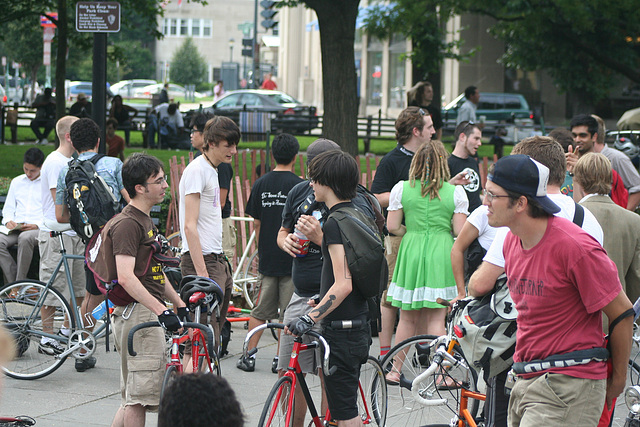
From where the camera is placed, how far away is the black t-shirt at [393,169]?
7332mm

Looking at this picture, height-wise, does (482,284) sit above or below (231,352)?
above

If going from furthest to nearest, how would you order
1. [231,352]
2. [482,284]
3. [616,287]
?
[231,352] → [482,284] → [616,287]

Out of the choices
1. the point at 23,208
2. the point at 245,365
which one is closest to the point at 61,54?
the point at 23,208

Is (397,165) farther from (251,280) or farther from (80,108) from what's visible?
(80,108)

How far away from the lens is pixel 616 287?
3.46 m

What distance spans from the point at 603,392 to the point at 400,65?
45249 millimetres

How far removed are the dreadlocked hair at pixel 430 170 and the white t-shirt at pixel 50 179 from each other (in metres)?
2.90

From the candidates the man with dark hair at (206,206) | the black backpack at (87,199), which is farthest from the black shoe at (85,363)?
the man with dark hair at (206,206)

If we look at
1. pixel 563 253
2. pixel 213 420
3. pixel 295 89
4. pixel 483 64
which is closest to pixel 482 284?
pixel 563 253

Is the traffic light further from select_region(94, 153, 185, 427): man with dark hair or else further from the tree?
the tree

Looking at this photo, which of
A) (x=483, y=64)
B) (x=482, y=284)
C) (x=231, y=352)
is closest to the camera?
(x=482, y=284)

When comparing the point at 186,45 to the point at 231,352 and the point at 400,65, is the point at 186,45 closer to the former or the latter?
the point at 400,65

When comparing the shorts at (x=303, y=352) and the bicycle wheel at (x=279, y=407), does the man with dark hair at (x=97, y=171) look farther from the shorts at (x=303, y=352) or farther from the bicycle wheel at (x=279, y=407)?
the bicycle wheel at (x=279, y=407)

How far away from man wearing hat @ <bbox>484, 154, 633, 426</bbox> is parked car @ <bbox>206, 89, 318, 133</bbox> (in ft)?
80.4
